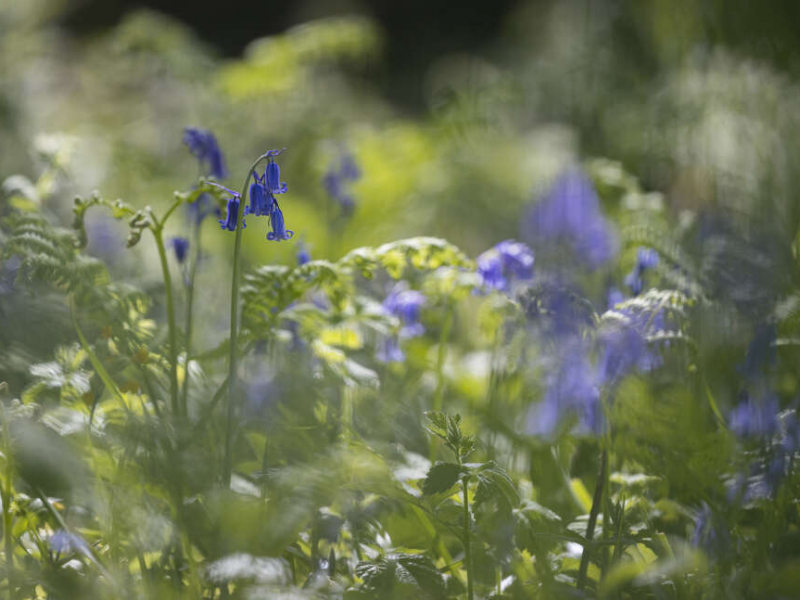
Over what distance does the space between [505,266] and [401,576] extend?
0.84 metres

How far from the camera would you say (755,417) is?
1354 mm

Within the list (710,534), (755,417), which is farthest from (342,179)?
(710,534)

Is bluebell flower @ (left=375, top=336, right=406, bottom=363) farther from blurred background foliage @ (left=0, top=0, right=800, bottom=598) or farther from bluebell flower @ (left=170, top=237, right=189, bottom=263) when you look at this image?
bluebell flower @ (left=170, top=237, right=189, bottom=263)

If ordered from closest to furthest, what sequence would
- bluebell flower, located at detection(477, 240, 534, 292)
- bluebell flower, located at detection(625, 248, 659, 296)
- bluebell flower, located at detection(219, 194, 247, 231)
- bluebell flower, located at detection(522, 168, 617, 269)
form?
bluebell flower, located at detection(219, 194, 247, 231) → bluebell flower, located at detection(625, 248, 659, 296) → bluebell flower, located at detection(477, 240, 534, 292) → bluebell flower, located at detection(522, 168, 617, 269)

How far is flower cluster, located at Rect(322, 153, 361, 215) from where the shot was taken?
2564mm

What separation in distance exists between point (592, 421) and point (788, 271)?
608 mm

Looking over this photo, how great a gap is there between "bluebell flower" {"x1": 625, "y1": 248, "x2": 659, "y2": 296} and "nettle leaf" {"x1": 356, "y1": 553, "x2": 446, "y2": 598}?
788 mm

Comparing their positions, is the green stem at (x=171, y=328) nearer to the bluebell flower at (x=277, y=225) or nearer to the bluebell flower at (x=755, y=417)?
the bluebell flower at (x=277, y=225)

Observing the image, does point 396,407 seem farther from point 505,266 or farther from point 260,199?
point 260,199

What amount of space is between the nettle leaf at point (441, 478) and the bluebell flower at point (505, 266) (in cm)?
65

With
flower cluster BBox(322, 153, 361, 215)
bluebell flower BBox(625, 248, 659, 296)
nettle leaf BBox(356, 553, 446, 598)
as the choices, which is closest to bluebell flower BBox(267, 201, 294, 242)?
nettle leaf BBox(356, 553, 446, 598)

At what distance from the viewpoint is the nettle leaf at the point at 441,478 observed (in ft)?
3.52

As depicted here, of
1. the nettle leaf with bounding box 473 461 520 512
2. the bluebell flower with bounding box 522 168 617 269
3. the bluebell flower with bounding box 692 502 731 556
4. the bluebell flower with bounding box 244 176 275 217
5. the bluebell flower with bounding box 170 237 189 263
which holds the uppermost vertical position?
the bluebell flower with bounding box 522 168 617 269

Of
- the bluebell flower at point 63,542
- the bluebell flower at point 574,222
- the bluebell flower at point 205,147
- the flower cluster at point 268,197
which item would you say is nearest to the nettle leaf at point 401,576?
the bluebell flower at point 63,542
